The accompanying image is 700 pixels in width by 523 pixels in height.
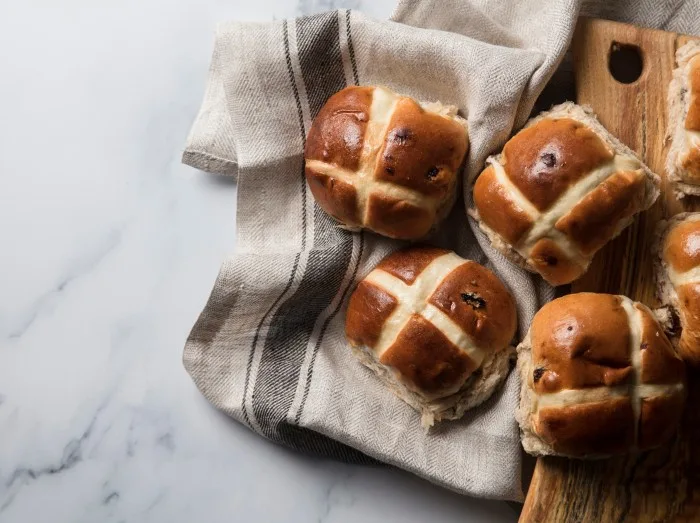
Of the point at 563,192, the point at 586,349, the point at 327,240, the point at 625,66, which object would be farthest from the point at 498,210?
the point at 625,66

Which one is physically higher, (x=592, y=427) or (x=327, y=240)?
(x=327, y=240)

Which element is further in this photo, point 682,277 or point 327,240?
point 327,240

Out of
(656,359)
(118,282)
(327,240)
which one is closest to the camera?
(656,359)

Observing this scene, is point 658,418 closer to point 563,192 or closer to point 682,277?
point 682,277

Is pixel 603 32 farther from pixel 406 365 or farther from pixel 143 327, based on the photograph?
pixel 143 327

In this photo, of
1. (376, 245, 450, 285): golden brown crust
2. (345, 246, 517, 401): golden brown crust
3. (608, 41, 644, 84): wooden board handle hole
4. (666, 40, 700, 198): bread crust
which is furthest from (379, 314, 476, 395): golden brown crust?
(608, 41, 644, 84): wooden board handle hole

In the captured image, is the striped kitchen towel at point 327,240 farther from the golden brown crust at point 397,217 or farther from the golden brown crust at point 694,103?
the golden brown crust at point 694,103

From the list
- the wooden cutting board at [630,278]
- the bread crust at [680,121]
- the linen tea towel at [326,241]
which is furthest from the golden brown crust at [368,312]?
the bread crust at [680,121]

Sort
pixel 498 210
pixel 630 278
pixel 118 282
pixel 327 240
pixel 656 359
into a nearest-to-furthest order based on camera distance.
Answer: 1. pixel 656 359
2. pixel 498 210
3. pixel 630 278
4. pixel 327 240
5. pixel 118 282
